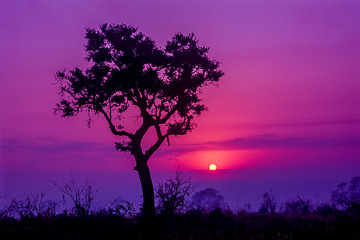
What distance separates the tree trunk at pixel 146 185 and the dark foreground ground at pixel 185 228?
5.40 m

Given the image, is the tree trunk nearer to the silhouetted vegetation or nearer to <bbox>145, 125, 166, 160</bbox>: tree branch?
<bbox>145, 125, 166, 160</bbox>: tree branch

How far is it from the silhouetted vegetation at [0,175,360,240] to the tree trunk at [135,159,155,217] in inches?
103

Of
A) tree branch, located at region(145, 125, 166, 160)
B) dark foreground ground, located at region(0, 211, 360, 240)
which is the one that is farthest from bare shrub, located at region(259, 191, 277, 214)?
tree branch, located at region(145, 125, 166, 160)

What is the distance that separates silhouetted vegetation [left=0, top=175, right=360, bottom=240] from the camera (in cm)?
1255

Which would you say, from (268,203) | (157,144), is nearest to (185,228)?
(268,203)

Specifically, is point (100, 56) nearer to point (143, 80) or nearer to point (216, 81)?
point (143, 80)

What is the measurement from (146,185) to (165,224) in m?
9.52

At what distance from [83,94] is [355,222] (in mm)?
17558

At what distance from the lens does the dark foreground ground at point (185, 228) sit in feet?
40.2

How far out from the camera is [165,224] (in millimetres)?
15070

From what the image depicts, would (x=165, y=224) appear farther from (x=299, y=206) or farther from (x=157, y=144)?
(x=299, y=206)

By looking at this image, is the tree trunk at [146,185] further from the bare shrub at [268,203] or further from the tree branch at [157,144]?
the bare shrub at [268,203]

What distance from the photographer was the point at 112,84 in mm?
24953

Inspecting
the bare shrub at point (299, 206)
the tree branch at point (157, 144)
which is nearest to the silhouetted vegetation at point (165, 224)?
the bare shrub at point (299, 206)
